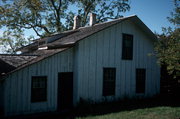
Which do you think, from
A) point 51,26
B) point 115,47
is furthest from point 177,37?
point 51,26

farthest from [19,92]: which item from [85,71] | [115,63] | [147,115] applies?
[115,63]

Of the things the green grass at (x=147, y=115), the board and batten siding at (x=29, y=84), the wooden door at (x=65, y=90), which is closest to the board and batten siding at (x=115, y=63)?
the wooden door at (x=65, y=90)

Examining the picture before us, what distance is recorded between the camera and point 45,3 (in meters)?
29.9

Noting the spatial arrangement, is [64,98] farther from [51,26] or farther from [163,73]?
[51,26]

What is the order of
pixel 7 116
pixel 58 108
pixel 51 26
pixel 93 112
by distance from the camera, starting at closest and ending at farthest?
pixel 7 116, pixel 93 112, pixel 58 108, pixel 51 26

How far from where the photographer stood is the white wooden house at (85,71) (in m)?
10.1

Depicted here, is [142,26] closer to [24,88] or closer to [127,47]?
[127,47]

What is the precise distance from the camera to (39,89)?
35.1ft

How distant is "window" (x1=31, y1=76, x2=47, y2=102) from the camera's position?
34.3 ft

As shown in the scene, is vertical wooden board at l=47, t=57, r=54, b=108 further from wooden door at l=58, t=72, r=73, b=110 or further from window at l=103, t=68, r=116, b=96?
window at l=103, t=68, r=116, b=96

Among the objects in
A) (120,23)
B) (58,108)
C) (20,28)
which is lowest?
(58,108)

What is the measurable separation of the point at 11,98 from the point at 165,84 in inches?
550

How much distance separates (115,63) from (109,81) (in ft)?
4.62

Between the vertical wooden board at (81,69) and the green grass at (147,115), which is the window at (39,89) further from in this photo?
the green grass at (147,115)
